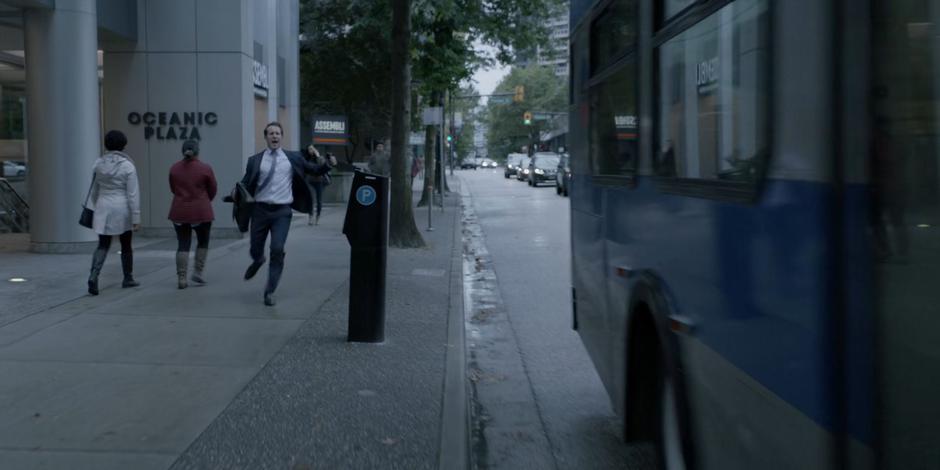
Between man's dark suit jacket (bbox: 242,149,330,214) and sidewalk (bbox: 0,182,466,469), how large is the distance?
1.06 m

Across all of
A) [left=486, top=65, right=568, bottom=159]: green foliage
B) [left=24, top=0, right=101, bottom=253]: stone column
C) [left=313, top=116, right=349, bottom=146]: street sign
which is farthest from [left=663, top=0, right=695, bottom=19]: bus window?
[left=486, top=65, right=568, bottom=159]: green foliage

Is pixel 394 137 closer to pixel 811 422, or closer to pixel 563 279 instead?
pixel 563 279

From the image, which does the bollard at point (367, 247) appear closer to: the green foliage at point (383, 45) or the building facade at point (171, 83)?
the building facade at point (171, 83)

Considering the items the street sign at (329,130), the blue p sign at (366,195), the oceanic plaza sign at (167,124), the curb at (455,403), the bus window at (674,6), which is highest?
the street sign at (329,130)

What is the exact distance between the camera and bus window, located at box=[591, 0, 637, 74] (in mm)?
4910

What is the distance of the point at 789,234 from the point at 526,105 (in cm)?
11292

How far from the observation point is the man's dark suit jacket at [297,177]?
9859 millimetres

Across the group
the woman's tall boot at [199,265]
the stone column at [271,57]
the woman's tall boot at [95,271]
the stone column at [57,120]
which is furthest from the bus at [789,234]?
the stone column at [271,57]

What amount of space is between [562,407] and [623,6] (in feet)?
9.52

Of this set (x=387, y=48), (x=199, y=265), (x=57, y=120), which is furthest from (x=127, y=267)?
(x=387, y=48)

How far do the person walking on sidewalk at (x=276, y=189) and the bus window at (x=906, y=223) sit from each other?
800 cm

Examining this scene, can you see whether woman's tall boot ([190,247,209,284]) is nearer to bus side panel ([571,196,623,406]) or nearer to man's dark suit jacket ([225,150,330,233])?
man's dark suit jacket ([225,150,330,233])

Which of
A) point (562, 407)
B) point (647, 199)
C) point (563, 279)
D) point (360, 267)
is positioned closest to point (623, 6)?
point (647, 199)

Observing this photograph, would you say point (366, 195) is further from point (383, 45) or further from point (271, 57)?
point (383, 45)
